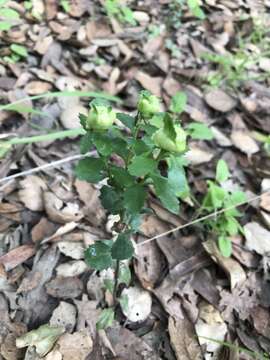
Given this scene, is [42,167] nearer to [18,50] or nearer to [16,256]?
[16,256]

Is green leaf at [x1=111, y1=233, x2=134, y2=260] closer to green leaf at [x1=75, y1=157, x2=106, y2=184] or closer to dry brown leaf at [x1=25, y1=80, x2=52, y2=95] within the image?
green leaf at [x1=75, y1=157, x2=106, y2=184]

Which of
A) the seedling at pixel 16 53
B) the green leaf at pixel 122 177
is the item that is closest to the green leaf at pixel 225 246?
the green leaf at pixel 122 177

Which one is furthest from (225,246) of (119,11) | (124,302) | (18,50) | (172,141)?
(119,11)

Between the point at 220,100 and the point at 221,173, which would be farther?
the point at 220,100

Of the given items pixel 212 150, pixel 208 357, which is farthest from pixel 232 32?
pixel 208 357

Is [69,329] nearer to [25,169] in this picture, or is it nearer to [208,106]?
[25,169]

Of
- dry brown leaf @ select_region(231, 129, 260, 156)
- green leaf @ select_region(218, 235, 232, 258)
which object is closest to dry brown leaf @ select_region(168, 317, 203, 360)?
green leaf @ select_region(218, 235, 232, 258)
